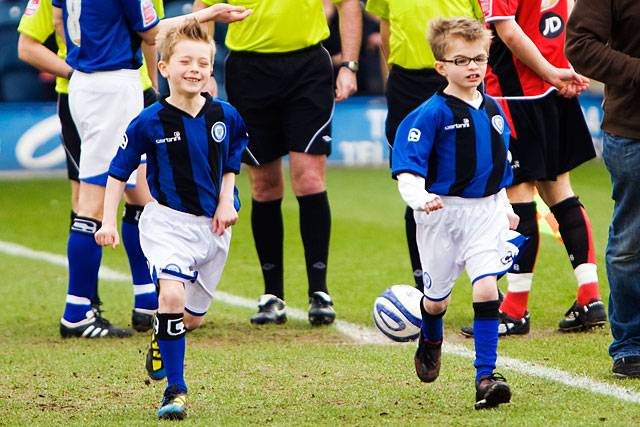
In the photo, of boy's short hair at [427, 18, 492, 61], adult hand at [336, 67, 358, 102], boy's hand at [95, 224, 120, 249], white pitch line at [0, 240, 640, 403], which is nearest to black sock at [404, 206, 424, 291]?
white pitch line at [0, 240, 640, 403]

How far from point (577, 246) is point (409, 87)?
4.18ft

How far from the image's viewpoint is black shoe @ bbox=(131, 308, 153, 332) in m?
7.79

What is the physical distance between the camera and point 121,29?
7555mm

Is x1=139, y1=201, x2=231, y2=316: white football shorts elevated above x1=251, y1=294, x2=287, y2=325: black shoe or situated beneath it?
elevated above

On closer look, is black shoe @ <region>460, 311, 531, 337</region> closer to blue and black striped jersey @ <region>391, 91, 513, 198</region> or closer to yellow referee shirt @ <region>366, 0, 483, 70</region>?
yellow referee shirt @ <region>366, 0, 483, 70</region>

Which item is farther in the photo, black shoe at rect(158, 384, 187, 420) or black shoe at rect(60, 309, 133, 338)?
black shoe at rect(60, 309, 133, 338)

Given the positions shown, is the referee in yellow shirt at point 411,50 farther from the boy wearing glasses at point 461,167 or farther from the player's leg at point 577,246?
the boy wearing glasses at point 461,167

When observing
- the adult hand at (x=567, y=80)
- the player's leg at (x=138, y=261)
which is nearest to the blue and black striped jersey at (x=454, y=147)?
the adult hand at (x=567, y=80)

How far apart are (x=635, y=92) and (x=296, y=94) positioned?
2.55 metres

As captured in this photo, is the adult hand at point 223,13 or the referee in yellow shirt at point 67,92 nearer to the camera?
the adult hand at point 223,13

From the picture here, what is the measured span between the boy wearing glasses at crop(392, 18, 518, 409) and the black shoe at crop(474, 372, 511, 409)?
24 cm

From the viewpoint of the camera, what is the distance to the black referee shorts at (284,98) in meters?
7.89

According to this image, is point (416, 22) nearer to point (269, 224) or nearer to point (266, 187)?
point (266, 187)

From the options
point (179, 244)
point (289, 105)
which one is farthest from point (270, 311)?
point (179, 244)
